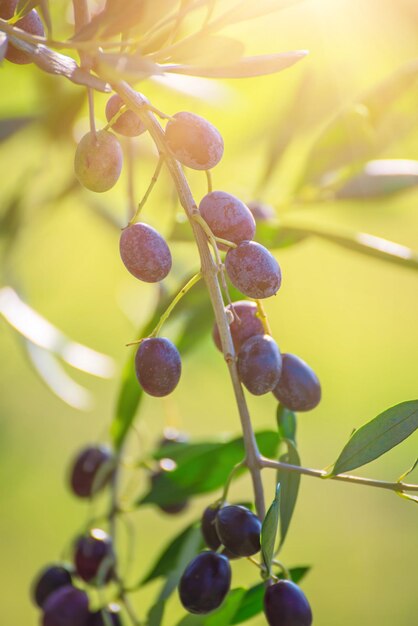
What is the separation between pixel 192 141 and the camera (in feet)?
1.47

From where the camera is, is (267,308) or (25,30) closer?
(25,30)

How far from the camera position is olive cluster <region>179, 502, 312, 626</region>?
519 mm

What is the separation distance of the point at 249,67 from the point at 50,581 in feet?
1.78

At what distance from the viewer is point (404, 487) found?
1.68 ft

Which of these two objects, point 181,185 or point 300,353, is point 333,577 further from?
point 181,185

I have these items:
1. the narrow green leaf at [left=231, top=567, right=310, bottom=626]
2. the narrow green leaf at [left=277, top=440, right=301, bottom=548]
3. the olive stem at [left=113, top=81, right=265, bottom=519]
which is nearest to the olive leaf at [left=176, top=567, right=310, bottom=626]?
the narrow green leaf at [left=231, top=567, right=310, bottom=626]

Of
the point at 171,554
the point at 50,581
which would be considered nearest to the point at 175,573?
the point at 171,554

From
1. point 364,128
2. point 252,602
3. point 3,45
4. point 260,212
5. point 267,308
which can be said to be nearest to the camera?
point 3,45

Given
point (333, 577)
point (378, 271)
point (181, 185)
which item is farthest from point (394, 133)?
point (378, 271)

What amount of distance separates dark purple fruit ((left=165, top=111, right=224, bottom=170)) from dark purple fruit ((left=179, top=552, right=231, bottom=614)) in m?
0.26

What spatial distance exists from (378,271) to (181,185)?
309cm

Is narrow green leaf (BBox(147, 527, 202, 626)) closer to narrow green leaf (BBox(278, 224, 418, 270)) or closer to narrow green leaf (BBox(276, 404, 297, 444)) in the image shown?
narrow green leaf (BBox(276, 404, 297, 444))

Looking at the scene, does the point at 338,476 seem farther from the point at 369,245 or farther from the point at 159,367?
the point at 369,245

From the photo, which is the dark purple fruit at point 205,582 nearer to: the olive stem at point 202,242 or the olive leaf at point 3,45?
the olive stem at point 202,242
